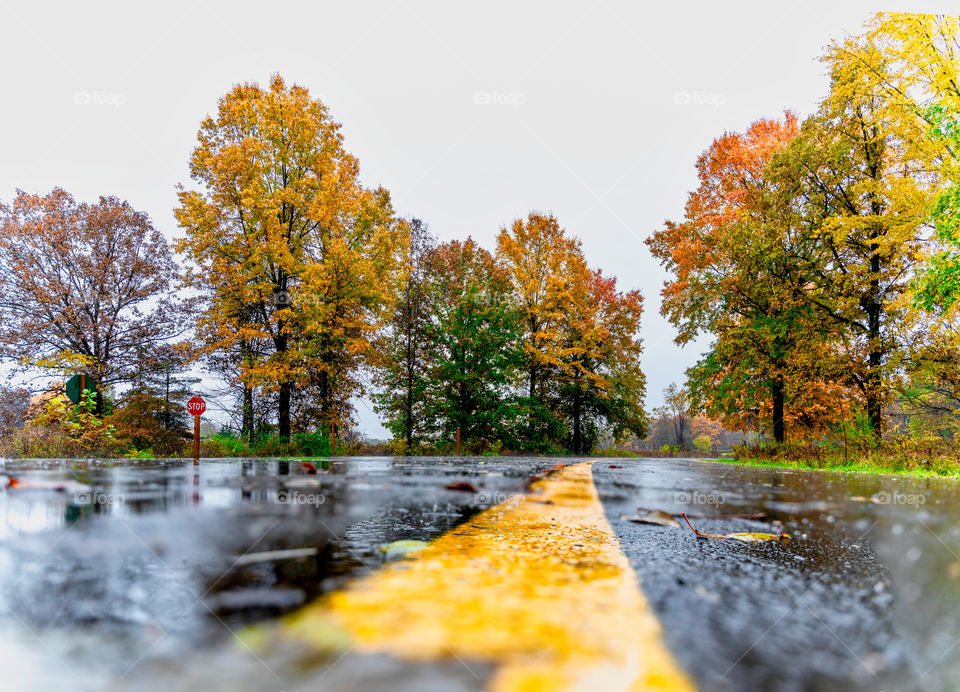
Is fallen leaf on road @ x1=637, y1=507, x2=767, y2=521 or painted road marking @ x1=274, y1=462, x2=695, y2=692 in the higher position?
painted road marking @ x1=274, y1=462, x2=695, y2=692

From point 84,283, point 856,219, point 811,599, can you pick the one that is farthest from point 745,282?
point 84,283

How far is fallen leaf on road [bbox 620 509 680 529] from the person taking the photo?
13.0 feet

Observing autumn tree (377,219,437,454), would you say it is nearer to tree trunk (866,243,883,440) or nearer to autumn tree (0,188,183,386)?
autumn tree (0,188,183,386)

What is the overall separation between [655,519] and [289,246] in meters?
20.0

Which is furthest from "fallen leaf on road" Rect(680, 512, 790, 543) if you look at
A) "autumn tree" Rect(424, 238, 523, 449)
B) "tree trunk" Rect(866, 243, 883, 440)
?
"autumn tree" Rect(424, 238, 523, 449)

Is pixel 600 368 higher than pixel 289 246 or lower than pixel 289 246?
lower

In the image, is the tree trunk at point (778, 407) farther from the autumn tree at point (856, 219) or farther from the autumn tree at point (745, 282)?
the autumn tree at point (856, 219)

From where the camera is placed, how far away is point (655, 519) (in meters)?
4.07

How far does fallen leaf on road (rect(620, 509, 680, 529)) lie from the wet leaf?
6.11ft

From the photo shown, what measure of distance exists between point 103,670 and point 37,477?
818 cm

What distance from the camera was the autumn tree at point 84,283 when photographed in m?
23.0

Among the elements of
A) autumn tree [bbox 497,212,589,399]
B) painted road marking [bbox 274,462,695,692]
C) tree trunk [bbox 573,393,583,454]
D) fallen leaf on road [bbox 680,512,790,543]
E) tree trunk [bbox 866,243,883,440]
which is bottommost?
tree trunk [bbox 573,393,583,454]

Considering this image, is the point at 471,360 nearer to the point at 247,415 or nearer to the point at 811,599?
the point at 247,415

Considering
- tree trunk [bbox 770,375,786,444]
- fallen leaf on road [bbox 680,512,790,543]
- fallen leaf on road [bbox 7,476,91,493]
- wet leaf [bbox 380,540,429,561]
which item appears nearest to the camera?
wet leaf [bbox 380,540,429,561]
